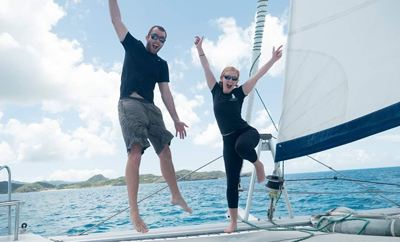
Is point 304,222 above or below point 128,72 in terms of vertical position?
below

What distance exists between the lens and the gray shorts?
121 inches

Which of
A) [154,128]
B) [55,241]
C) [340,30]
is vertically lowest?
[55,241]

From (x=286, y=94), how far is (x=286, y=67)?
26 centimetres

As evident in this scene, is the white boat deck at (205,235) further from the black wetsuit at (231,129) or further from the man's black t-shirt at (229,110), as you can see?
the man's black t-shirt at (229,110)

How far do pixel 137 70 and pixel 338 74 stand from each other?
1.91 metres

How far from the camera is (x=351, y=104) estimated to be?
2906mm

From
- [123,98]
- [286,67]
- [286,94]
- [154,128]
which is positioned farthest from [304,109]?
[123,98]

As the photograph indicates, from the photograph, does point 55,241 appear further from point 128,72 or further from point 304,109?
point 304,109

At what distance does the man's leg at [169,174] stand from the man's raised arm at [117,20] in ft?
3.99

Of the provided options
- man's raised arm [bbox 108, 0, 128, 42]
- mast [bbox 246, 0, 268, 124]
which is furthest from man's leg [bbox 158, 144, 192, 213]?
mast [bbox 246, 0, 268, 124]

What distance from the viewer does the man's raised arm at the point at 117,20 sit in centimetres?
320

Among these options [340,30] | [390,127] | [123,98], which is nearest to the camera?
[390,127]

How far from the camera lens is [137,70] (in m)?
3.32

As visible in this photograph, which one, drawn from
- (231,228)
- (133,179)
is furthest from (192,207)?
(133,179)
